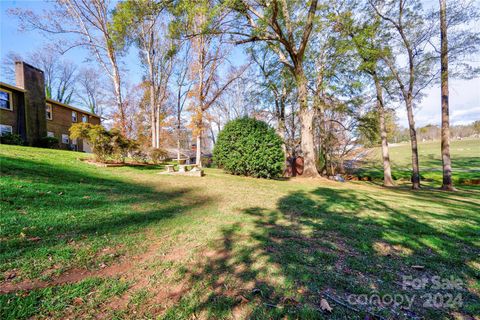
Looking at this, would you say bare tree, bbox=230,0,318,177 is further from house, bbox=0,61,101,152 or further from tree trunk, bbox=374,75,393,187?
house, bbox=0,61,101,152

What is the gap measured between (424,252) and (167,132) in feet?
101

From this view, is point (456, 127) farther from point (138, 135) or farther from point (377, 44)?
point (138, 135)

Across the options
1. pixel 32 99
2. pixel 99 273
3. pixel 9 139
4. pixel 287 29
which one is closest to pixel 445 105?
pixel 287 29

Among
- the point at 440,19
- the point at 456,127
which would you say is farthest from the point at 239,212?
the point at 456,127

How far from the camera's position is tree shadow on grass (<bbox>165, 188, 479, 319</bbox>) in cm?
156

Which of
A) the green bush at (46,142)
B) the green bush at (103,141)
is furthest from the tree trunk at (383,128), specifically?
the green bush at (46,142)

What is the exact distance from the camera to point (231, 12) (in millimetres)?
8820

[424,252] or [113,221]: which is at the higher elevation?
[113,221]

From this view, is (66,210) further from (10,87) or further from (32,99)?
(32,99)

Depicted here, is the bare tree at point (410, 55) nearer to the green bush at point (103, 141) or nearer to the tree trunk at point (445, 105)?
the tree trunk at point (445, 105)

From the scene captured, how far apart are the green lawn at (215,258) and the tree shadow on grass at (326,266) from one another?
1 cm

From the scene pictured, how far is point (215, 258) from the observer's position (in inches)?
89.7

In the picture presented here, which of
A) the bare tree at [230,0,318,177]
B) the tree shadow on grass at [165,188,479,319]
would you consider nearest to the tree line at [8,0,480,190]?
the bare tree at [230,0,318,177]

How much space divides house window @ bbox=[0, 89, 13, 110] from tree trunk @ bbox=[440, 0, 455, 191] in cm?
2788
